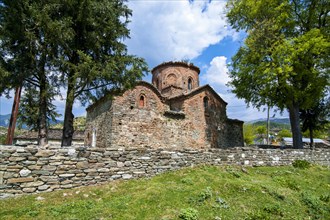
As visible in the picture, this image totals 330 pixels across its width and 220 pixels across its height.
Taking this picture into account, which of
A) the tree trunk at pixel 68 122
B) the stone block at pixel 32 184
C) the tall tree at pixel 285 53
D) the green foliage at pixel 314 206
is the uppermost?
the tall tree at pixel 285 53

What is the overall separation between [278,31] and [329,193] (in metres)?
12.4

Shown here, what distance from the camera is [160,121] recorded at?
58.4ft

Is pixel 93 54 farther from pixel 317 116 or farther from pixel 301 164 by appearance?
pixel 317 116

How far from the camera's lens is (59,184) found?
282 inches

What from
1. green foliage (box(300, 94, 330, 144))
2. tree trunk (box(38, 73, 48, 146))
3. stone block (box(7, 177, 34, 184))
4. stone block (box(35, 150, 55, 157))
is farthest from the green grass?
green foliage (box(300, 94, 330, 144))

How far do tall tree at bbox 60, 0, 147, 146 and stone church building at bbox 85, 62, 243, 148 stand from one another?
2.71 meters

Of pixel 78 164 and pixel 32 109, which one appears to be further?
pixel 32 109

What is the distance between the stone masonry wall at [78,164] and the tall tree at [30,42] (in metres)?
3.85

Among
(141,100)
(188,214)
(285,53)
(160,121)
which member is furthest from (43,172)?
(285,53)

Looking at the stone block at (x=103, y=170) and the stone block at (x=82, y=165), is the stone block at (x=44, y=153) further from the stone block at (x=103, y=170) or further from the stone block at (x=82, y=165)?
the stone block at (x=103, y=170)

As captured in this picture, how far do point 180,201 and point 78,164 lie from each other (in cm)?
371

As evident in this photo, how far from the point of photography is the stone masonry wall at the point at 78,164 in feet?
21.7

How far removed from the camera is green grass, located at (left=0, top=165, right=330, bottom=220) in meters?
5.54

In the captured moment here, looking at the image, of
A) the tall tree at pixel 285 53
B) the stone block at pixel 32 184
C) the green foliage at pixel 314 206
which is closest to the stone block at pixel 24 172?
the stone block at pixel 32 184
